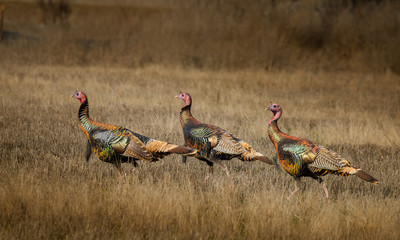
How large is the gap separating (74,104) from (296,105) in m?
5.89

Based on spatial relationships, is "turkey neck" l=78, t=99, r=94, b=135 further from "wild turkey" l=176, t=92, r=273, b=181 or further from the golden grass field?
"wild turkey" l=176, t=92, r=273, b=181

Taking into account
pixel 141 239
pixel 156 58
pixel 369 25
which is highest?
pixel 369 25

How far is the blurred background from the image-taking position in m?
22.2

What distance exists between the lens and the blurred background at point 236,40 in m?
22.2

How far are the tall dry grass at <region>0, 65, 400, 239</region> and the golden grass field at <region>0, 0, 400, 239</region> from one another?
0.7 inches

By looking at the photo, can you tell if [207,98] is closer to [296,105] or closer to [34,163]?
[296,105]

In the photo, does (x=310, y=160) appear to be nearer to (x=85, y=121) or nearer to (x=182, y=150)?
(x=182, y=150)

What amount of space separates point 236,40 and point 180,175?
16.5 metres

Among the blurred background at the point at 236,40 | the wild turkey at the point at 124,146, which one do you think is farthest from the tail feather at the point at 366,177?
the blurred background at the point at 236,40

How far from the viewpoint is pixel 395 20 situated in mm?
22938

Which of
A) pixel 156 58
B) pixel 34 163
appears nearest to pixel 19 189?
pixel 34 163

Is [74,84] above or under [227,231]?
above

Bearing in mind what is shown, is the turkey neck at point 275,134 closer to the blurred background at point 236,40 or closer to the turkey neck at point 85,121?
the turkey neck at point 85,121

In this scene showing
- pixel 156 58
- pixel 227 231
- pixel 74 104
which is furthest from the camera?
pixel 156 58
